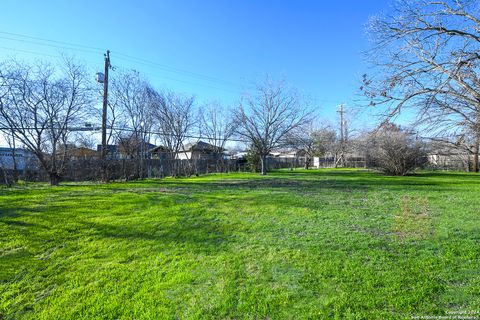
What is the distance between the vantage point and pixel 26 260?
140 inches

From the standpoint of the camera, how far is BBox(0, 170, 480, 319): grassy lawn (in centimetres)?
237

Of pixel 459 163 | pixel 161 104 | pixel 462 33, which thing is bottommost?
pixel 459 163

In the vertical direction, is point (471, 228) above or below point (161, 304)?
above

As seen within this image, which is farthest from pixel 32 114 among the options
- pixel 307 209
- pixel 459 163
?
pixel 459 163

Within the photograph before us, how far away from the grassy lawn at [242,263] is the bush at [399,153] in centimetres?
1240

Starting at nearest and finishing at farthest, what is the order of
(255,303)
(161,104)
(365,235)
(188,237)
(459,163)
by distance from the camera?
(255,303)
(365,235)
(188,237)
(161,104)
(459,163)

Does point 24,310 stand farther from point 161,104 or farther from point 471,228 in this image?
point 161,104

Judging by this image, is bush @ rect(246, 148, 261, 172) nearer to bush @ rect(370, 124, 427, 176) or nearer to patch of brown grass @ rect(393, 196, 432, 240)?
bush @ rect(370, 124, 427, 176)

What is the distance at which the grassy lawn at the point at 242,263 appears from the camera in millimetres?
2365

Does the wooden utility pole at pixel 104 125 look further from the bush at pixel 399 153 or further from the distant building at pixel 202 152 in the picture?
the bush at pixel 399 153

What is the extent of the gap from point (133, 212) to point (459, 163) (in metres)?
31.8

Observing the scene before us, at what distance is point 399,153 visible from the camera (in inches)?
674

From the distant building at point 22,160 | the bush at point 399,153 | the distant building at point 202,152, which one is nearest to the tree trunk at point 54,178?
the distant building at point 22,160

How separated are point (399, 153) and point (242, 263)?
17.6m
